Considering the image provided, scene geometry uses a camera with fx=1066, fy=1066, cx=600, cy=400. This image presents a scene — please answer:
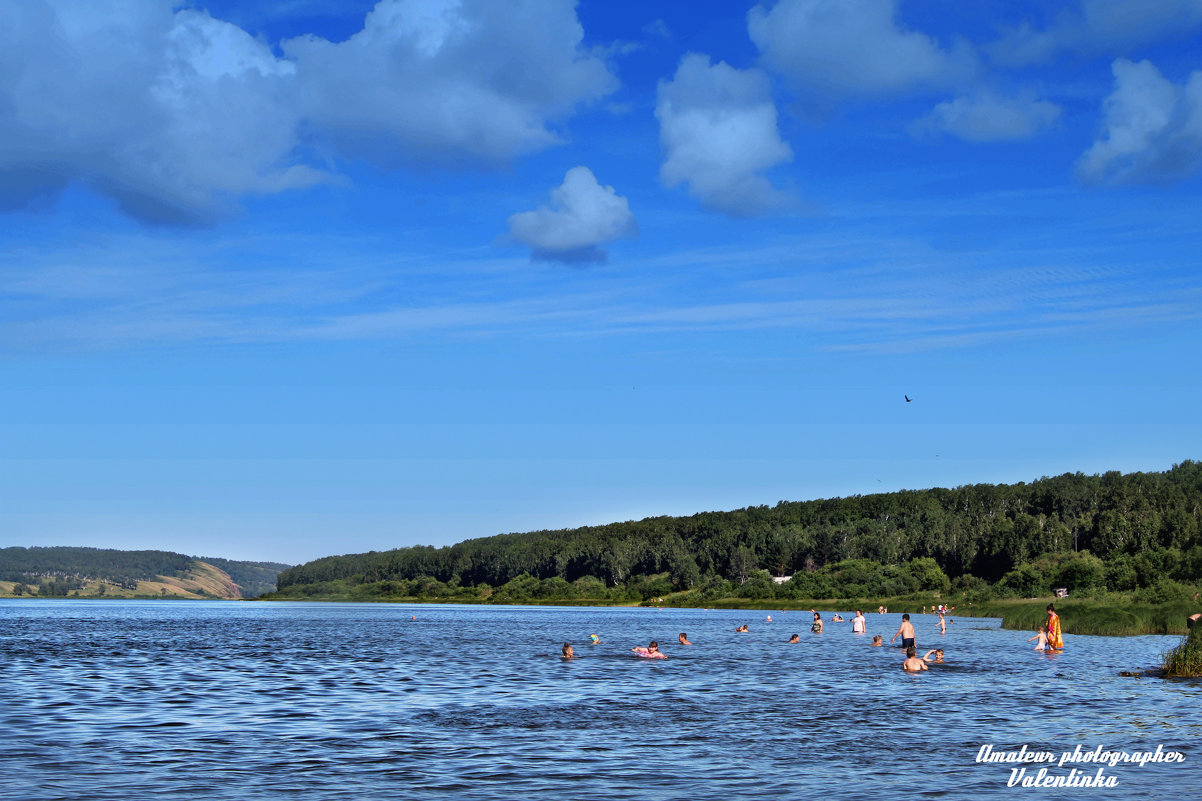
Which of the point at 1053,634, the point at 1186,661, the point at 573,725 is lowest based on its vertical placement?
the point at 573,725

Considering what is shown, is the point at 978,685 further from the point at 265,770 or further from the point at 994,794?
the point at 265,770

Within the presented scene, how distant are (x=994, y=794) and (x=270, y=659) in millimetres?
48460

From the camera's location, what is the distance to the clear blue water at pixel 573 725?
22.3 m

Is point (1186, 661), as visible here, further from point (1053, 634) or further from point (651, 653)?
point (651, 653)

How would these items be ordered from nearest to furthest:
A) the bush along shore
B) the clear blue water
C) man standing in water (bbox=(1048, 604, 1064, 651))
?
the clear blue water < the bush along shore < man standing in water (bbox=(1048, 604, 1064, 651))

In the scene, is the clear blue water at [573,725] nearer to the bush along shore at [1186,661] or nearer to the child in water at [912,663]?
the child in water at [912,663]

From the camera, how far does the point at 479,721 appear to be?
1281 inches

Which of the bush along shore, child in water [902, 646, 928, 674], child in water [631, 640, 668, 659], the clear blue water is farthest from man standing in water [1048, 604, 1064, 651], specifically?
child in water [631, 640, 668, 659]

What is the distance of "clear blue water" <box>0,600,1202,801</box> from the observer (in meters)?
22.3

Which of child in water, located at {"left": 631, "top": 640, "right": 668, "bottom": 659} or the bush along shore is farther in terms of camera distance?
child in water, located at {"left": 631, "top": 640, "right": 668, "bottom": 659}

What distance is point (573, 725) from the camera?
31594mm

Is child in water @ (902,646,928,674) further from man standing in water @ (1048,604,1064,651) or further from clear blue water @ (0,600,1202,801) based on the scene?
man standing in water @ (1048,604,1064,651)

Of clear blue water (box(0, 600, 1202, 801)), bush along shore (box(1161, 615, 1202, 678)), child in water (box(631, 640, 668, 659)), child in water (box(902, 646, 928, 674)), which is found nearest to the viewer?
clear blue water (box(0, 600, 1202, 801))

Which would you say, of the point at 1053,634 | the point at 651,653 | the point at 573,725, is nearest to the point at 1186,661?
the point at 1053,634
